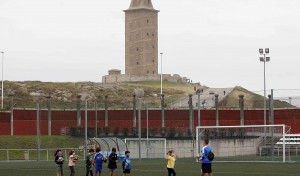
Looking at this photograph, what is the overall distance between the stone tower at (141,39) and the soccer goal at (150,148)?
9220 centimetres

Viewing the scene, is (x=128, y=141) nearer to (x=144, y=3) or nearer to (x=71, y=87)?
(x=71, y=87)

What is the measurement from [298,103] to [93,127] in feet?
78.0

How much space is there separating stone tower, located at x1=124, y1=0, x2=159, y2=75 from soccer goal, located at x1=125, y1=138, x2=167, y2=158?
92200mm

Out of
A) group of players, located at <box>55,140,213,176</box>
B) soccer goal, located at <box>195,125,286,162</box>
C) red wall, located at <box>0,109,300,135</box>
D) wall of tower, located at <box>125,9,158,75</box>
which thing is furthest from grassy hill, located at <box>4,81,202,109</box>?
group of players, located at <box>55,140,213,176</box>

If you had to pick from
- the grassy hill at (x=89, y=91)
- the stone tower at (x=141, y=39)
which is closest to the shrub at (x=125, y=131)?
the grassy hill at (x=89, y=91)

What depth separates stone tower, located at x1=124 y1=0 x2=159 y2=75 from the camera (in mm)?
156500

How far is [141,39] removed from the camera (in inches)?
6152

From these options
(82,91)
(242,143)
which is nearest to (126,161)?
(242,143)

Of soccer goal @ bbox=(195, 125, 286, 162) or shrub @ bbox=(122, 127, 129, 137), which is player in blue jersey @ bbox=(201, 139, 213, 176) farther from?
shrub @ bbox=(122, 127, 129, 137)

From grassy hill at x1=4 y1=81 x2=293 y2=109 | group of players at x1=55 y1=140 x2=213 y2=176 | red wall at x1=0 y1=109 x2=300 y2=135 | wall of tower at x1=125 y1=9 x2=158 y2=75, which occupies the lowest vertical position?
group of players at x1=55 y1=140 x2=213 y2=176

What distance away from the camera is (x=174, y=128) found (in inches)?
2921

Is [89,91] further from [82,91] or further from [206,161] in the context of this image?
[206,161]

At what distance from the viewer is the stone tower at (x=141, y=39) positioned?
156500mm

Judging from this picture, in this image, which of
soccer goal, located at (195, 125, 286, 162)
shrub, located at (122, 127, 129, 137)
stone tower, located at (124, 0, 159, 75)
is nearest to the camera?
soccer goal, located at (195, 125, 286, 162)
